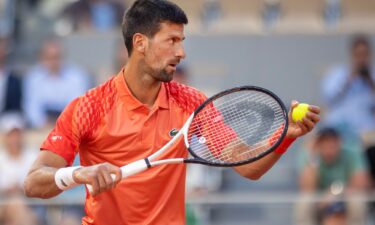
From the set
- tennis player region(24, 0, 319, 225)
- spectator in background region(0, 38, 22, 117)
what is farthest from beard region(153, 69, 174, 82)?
spectator in background region(0, 38, 22, 117)

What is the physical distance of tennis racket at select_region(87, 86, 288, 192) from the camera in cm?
532

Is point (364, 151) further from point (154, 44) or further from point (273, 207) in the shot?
point (154, 44)

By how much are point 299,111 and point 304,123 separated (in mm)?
68

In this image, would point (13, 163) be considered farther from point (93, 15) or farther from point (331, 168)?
point (331, 168)

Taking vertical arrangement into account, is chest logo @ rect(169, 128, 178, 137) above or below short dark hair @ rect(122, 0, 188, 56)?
below

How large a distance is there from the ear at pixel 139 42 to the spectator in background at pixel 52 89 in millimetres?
5518

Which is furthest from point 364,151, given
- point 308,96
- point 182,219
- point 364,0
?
point 182,219

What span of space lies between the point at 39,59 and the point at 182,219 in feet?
22.4

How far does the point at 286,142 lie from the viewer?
5398mm

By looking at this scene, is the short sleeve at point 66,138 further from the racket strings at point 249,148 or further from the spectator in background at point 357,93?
the spectator in background at point 357,93

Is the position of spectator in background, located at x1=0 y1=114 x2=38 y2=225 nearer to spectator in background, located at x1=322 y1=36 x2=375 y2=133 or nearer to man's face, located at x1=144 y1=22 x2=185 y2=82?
spectator in background, located at x1=322 y1=36 x2=375 y2=133

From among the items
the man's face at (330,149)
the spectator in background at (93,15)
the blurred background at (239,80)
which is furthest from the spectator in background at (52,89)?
the man's face at (330,149)

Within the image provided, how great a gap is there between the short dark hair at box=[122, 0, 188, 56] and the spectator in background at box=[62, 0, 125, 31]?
653 centimetres

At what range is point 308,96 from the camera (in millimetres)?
11352
